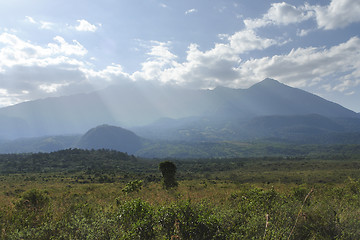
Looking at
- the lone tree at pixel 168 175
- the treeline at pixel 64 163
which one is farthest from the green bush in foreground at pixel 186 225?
the treeline at pixel 64 163

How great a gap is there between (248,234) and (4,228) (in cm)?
1125

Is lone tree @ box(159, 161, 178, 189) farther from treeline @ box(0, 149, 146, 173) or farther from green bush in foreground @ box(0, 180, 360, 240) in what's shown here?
treeline @ box(0, 149, 146, 173)

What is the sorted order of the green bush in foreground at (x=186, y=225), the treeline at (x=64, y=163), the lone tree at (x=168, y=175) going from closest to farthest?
1. the green bush in foreground at (x=186, y=225)
2. the lone tree at (x=168, y=175)
3. the treeline at (x=64, y=163)

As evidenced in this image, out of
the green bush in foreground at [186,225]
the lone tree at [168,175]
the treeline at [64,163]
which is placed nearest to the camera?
the green bush in foreground at [186,225]

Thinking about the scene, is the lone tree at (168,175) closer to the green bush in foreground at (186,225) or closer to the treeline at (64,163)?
the green bush in foreground at (186,225)

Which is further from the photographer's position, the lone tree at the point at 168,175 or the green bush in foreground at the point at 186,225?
the lone tree at the point at 168,175

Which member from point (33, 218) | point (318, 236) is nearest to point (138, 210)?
point (33, 218)

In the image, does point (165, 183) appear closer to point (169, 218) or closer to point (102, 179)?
point (169, 218)

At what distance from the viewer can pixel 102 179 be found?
62.8 m

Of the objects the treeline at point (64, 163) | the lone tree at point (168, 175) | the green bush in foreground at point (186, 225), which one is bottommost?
the treeline at point (64, 163)

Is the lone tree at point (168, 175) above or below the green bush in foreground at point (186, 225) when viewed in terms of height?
below

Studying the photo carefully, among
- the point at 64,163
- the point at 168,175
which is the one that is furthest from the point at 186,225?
the point at 64,163

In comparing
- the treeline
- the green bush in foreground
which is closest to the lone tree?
the green bush in foreground

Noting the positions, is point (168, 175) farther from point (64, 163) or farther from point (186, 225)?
point (64, 163)
